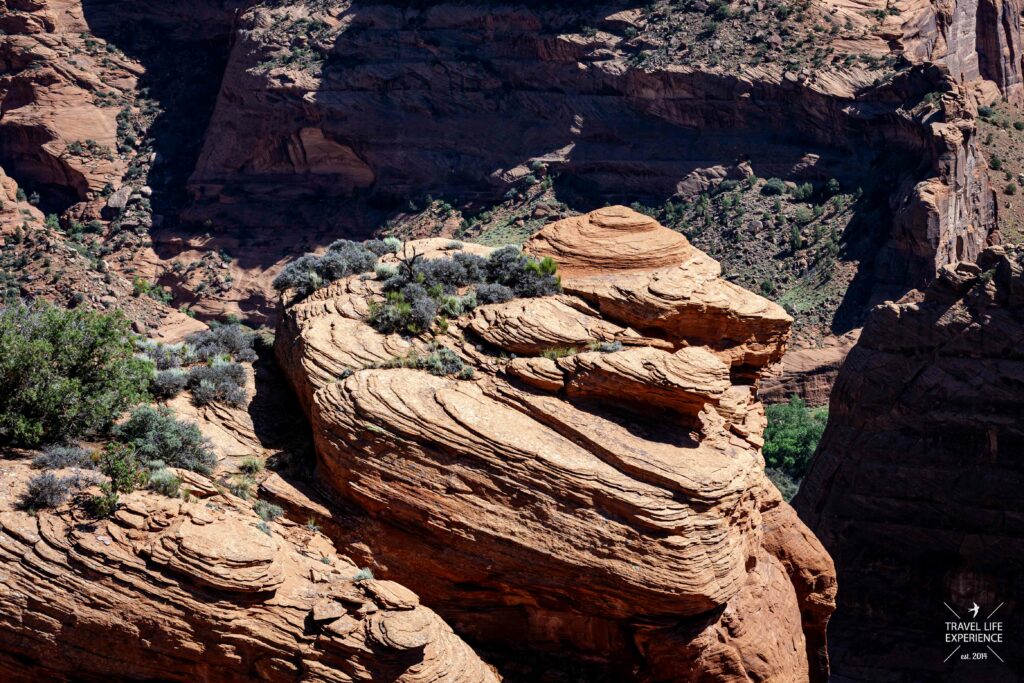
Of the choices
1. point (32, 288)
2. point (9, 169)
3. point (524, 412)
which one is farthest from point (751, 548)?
point (9, 169)

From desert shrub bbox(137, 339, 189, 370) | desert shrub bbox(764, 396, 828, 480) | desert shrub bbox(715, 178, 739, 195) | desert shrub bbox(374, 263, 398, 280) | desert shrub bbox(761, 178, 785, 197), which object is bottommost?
desert shrub bbox(764, 396, 828, 480)

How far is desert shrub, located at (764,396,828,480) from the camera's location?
67.9m

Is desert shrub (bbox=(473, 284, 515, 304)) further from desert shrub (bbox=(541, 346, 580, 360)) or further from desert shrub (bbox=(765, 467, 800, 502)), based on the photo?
desert shrub (bbox=(765, 467, 800, 502))

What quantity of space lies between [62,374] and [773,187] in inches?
2871

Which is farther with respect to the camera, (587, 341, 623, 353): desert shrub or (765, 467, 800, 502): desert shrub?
(765, 467, 800, 502): desert shrub

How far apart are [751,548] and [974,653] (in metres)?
21.7

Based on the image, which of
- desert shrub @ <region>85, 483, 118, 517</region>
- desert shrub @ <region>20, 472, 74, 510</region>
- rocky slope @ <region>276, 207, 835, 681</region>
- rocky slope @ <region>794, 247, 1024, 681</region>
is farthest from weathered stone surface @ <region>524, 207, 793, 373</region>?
rocky slope @ <region>794, 247, 1024, 681</region>

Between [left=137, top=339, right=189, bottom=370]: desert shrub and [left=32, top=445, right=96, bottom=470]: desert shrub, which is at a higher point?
[left=32, top=445, right=96, bottom=470]: desert shrub

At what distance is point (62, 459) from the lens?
24.9 metres

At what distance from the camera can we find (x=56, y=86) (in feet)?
337

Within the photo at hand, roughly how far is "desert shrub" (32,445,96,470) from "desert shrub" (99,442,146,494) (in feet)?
0.92

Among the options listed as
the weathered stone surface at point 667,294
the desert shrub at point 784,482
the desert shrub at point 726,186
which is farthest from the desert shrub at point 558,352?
the desert shrub at point 726,186

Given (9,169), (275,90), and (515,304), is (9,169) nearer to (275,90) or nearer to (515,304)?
(275,90)

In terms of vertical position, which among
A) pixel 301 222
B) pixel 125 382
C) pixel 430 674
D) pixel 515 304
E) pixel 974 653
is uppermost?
pixel 515 304
